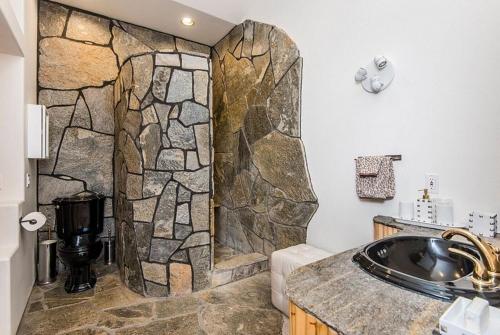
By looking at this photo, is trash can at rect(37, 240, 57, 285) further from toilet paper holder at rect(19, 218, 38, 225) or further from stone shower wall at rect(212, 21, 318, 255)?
Result: stone shower wall at rect(212, 21, 318, 255)

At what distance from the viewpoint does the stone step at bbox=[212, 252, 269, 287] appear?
9.06ft

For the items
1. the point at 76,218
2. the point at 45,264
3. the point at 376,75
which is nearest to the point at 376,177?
the point at 376,75

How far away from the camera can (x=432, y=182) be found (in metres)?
1.79

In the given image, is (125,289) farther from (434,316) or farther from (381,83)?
(381,83)

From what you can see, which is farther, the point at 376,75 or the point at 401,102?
the point at 376,75

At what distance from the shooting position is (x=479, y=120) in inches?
62.1

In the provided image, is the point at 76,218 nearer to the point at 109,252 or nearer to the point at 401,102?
the point at 109,252

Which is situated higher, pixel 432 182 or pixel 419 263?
pixel 432 182

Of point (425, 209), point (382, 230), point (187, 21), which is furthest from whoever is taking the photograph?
point (187, 21)

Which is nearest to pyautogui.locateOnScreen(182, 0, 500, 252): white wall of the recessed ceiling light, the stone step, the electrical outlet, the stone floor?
the electrical outlet

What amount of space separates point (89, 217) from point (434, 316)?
2852 mm

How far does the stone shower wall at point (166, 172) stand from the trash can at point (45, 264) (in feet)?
2.79

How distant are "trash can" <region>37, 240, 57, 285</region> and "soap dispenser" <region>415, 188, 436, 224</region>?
3.38 m

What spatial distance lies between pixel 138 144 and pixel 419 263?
230 cm
